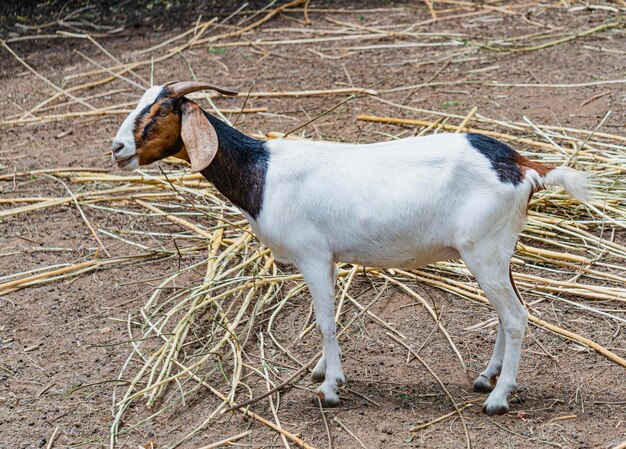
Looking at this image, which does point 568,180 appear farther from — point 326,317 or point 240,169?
point 240,169

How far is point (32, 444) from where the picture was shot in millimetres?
4043

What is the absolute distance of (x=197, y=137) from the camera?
3.91 m

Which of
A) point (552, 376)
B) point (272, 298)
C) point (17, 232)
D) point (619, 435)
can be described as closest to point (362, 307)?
point (272, 298)

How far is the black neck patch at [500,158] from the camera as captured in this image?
3.79 m

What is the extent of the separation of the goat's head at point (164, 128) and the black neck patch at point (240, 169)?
0.14 meters

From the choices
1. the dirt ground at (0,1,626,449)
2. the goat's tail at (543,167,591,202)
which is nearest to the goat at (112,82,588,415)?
the goat's tail at (543,167,591,202)

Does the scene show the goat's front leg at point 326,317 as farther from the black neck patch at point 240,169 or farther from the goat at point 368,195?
the black neck patch at point 240,169

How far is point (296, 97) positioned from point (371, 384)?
3835 millimetres

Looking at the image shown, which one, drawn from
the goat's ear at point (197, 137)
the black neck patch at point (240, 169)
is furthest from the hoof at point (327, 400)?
the goat's ear at point (197, 137)

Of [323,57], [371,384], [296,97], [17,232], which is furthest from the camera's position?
[323,57]

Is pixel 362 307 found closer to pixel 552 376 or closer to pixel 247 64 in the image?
pixel 552 376

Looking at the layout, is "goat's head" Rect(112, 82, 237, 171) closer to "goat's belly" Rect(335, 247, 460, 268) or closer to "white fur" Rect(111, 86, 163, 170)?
"white fur" Rect(111, 86, 163, 170)

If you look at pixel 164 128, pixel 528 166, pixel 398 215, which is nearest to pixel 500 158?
pixel 528 166

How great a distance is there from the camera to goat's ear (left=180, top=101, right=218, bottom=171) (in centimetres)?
388
